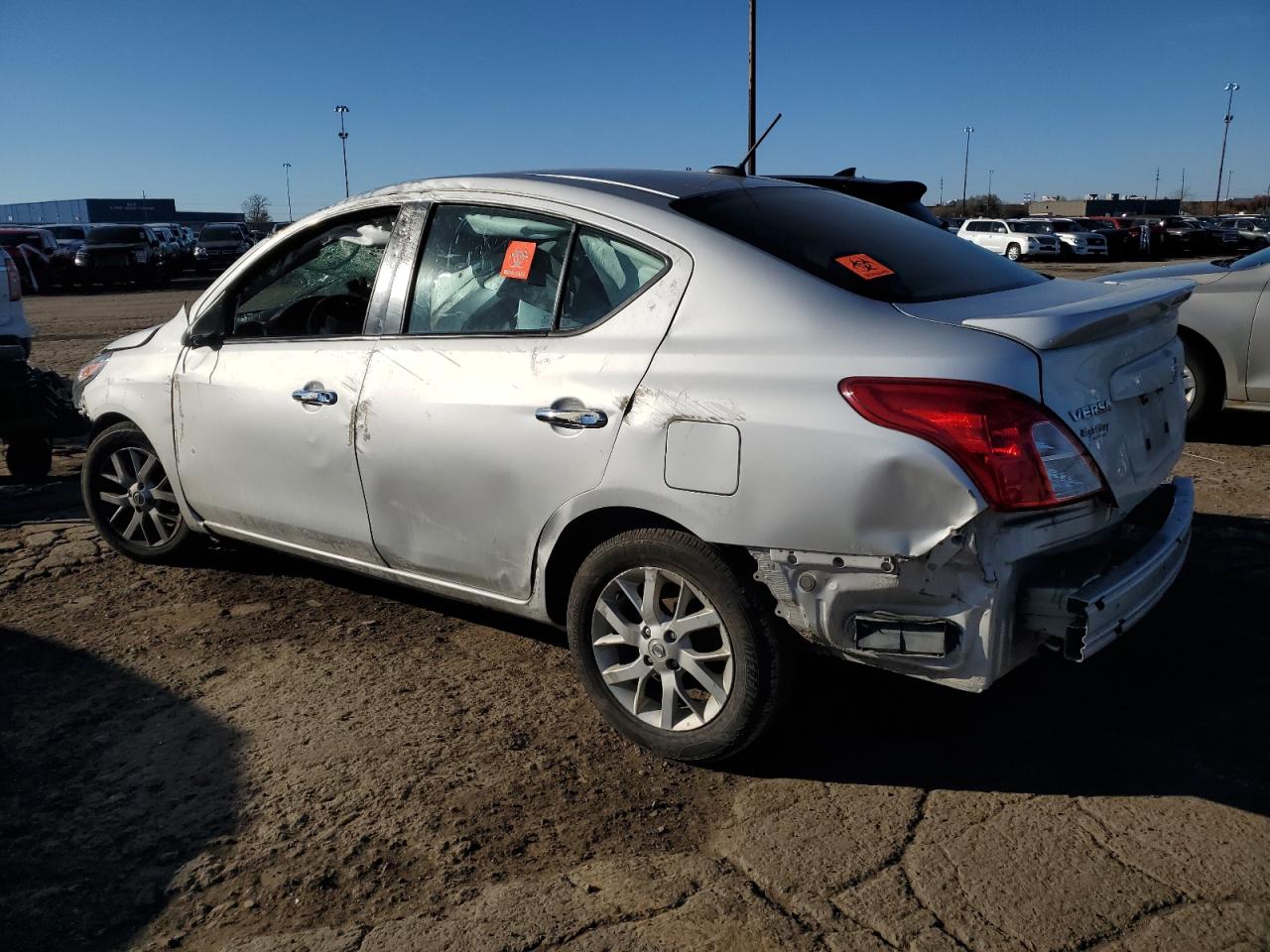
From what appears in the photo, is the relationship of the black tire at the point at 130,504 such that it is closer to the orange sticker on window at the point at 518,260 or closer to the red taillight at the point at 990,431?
the orange sticker on window at the point at 518,260

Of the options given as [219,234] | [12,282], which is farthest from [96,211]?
[12,282]

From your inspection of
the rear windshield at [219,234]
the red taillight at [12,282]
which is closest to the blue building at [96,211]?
the rear windshield at [219,234]

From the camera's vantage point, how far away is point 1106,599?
271 centimetres

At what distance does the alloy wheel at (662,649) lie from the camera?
3072 mm

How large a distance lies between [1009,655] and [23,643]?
3.65m

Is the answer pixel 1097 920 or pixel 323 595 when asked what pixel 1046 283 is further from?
pixel 323 595

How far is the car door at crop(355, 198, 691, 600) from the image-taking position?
321 centimetres

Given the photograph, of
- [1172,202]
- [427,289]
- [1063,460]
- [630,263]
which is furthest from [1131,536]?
[1172,202]

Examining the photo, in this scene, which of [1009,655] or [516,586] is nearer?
[1009,655]

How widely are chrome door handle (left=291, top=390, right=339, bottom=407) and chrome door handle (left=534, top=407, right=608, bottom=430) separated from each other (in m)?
0.97

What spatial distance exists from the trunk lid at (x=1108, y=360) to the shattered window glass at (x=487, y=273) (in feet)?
3.79

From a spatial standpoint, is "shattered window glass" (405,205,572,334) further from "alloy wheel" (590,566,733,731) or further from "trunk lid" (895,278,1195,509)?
"trunk lid" (895,278,1195,509)

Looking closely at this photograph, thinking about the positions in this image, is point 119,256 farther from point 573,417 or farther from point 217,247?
point 573,417

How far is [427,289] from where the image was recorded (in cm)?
380
